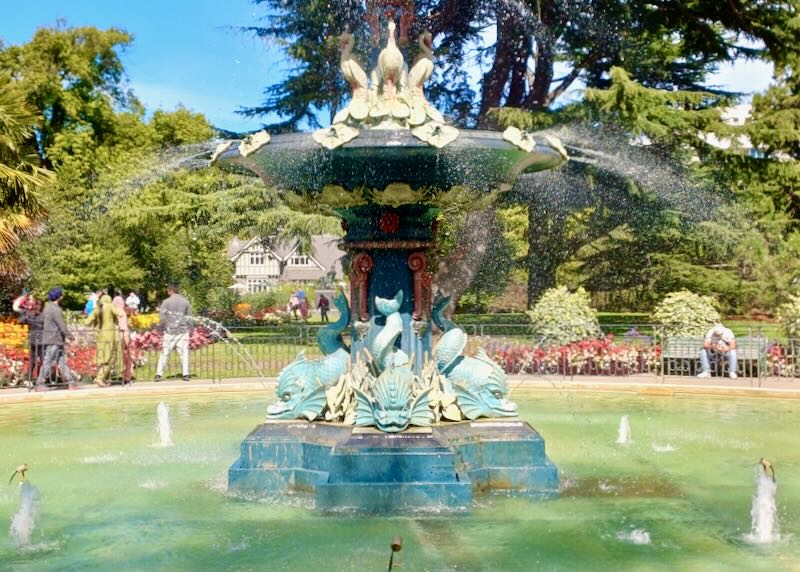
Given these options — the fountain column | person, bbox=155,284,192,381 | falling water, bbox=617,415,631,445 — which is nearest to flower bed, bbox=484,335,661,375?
person, bbox=155,284,192,381

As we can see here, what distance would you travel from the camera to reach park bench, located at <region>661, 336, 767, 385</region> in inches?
656

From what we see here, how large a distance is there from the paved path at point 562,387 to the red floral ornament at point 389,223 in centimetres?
769

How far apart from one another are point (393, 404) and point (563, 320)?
13016 mm

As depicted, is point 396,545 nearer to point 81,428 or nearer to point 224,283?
point 81,428

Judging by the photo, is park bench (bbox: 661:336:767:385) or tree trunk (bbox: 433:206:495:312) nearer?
park bench (bbox: 661:336:767:385)

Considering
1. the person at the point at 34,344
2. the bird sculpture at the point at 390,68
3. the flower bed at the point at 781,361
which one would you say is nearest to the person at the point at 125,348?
the person at the point at 34,344

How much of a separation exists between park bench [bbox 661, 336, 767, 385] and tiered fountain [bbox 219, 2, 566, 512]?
30.0 ft

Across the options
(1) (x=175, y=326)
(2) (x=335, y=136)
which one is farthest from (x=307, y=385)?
(1) (x=175, y=326)

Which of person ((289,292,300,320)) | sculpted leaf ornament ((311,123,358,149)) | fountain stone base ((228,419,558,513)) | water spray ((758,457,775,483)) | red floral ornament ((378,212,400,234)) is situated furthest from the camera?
person ((289,292,300,320))

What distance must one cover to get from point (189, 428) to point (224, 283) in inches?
1313

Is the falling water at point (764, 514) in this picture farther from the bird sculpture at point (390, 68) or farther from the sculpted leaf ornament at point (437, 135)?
the bird sculpture at point (390, 68)

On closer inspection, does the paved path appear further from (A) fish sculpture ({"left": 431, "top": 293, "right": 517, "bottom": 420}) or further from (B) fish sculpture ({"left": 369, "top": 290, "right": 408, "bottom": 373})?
(B) fish sculpture ({"left": 369, "top": 290, "right": 408, "bottom": 373})

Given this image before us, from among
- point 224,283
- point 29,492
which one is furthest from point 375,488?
point 224,283

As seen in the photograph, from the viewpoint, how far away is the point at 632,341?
18.6m
